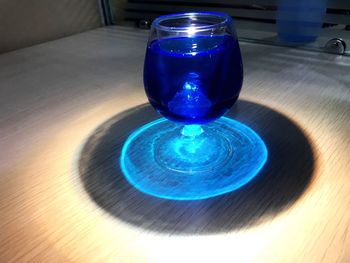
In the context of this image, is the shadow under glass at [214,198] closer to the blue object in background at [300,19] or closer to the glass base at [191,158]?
the glass base at [191,158]

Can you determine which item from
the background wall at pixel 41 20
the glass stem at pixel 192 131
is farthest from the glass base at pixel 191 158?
the background wall at pixel 41 20

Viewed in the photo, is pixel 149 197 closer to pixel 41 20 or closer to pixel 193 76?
pixel 193 76

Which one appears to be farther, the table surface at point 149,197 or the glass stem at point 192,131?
the glass stem at point 192,131

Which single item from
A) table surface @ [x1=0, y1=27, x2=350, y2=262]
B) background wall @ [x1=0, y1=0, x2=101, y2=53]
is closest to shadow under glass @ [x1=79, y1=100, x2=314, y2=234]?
table surface @ [x1=0, y1=27, x2=350, y2=262]

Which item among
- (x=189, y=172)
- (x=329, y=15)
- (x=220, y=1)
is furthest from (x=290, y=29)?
(x=189, y=172)

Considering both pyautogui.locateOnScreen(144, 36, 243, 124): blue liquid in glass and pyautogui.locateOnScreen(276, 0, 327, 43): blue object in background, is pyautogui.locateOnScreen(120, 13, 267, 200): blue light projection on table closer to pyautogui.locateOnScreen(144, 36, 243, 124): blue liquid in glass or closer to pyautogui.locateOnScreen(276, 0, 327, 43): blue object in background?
pyautogui.locateOnScreen(144, 36, 243, 124): blue liquid in glass

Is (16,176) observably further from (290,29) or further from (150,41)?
(290,29)

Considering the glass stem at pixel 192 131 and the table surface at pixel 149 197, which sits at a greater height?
the glass stem at pixel 192 131

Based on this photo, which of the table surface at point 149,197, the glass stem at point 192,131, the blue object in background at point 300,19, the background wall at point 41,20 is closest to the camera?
the table surface at point 149,197
